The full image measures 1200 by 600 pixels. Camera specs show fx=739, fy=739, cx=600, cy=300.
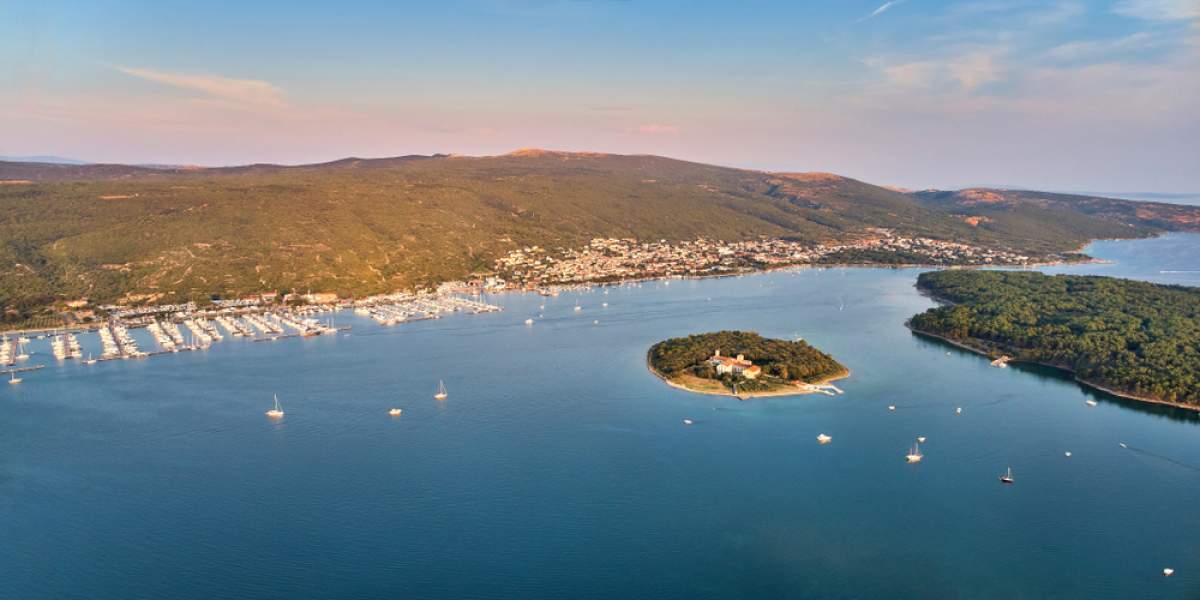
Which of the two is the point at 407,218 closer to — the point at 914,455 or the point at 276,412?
the point at 276,412

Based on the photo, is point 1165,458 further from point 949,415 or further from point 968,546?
point 968,546

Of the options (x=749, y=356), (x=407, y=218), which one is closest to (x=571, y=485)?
(x=749, y=356)

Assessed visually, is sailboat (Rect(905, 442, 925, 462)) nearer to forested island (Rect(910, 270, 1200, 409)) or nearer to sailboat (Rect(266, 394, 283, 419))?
forested island (Rect(910, 270, 1200, 409))

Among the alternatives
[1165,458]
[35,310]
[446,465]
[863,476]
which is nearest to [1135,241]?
[1165,458]

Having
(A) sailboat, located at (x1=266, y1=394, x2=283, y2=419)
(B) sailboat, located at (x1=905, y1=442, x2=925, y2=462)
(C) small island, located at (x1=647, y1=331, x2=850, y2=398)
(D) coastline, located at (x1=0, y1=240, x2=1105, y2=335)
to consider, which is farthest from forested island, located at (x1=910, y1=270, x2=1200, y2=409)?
(A) sailboat, located at (x1=266, y1=394, x2=283, y2=419)

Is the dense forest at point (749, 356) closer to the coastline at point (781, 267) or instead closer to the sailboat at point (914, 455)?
the sailboat at point (914, 455)

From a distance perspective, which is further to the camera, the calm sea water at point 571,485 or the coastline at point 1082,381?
the coastline at point 1082,381

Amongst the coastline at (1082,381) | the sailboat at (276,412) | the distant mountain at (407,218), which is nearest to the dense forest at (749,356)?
the coastline at (1082,381)
